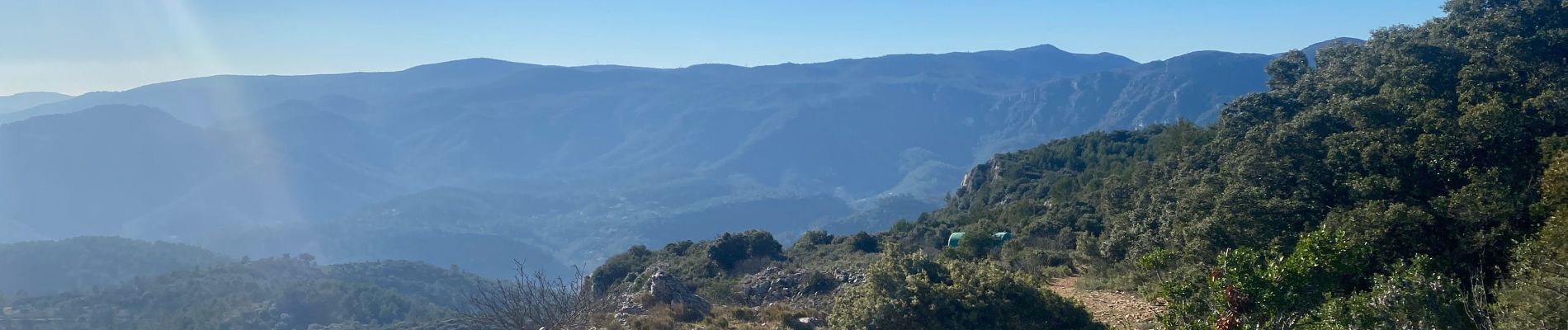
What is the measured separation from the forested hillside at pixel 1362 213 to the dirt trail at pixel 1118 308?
401mm

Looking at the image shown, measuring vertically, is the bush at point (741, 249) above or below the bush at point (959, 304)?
below

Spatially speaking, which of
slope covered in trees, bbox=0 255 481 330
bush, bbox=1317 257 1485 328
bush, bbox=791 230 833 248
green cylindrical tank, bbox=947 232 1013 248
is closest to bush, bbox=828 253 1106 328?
bush, bbox=1317 257 1485 328

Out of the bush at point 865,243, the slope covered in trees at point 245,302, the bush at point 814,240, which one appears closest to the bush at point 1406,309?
the bush at point 865,243

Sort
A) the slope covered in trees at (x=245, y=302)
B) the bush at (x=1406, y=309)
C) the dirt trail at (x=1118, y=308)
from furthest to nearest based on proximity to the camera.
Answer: the slope covered in trees at (x=245, y=302) < the dirt trail at (x=1118, y=308) < the bush at (x=1406, y=309)

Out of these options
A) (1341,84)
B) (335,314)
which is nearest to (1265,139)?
(1341,84)

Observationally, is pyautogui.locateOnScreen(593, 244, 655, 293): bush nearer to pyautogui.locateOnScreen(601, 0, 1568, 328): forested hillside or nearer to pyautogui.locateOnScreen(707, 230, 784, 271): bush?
pyautogui.locateOnScreen(707, 230, 784, 271): bush

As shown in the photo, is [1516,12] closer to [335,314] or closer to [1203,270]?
[1203,270]

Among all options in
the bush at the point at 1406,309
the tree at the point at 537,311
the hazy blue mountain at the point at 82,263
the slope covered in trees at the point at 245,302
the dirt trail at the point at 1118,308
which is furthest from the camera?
the hazy blue mountain at the point at 82,263

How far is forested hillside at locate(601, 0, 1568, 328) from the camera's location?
9.62 m

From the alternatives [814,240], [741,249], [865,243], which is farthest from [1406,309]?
[814,240]

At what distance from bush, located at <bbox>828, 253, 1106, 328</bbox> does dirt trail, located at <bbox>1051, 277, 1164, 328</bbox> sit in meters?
1.81

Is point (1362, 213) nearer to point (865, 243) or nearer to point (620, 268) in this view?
point (865, 243)

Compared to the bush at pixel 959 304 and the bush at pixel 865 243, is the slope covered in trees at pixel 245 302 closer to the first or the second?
the bush at pixel 865 243

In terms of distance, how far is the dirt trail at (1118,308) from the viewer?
1355cm
